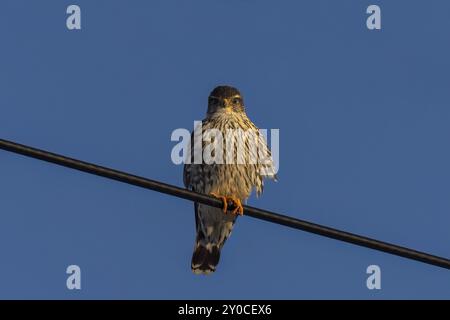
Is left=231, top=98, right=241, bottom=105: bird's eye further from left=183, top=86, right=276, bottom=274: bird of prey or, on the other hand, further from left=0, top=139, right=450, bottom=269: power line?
left=0, top=139, right=450, bottom=269: power line

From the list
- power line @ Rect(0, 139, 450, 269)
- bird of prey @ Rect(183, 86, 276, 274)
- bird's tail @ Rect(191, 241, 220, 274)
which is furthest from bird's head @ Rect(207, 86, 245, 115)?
power line @ Rect(0, 139, 450, 269)

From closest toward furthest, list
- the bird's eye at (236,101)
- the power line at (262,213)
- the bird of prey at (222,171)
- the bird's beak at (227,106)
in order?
the power line at (262,213) → the bird of prey at (222,171) → the bird's beak at (227,106) → the bird's eye at (236,101)

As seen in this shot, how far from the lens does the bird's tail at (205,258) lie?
12.7 metres

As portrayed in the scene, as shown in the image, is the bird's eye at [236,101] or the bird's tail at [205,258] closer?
the bird's tail at [205,258]

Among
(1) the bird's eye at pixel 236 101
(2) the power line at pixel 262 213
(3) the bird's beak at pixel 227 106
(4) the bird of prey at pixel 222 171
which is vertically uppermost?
(1) the bird's eye at pixel 236 101

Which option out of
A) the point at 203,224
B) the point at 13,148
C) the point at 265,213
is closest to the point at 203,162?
the point at 203,224

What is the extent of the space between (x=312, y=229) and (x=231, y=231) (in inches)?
213

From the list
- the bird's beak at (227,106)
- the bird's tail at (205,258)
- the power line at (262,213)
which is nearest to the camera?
the power line at (262,213)

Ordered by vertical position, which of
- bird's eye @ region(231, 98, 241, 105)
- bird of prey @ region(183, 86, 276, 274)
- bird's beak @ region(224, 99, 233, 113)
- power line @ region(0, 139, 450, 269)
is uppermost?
bird's eye @ region(231, 98, 241, 105)

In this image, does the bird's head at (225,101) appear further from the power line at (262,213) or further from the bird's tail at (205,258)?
the power line at (262,213)

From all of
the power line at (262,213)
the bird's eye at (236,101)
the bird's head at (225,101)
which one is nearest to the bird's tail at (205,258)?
the bird's head at (225,101)

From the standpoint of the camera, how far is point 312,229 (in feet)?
25.2

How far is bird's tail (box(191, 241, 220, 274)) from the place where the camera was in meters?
12.7
